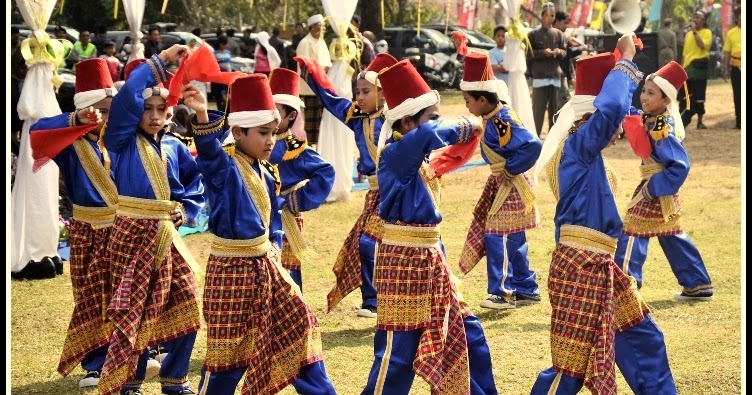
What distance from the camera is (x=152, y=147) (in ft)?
19.5

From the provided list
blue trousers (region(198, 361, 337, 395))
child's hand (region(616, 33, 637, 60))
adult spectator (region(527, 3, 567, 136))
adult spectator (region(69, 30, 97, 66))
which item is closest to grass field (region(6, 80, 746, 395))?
child's hand (region(616, 33, 637, 60))

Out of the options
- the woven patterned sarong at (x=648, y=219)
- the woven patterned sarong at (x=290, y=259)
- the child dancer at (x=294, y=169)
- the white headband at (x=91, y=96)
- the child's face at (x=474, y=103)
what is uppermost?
the white headband at (x=91, y=96)

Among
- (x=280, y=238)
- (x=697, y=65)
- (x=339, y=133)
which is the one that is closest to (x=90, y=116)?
(x=280, y=238)

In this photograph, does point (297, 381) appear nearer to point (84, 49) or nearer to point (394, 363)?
point (394, 363)

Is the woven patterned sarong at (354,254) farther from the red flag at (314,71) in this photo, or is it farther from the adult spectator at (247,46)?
the adult spectator at (247,46)

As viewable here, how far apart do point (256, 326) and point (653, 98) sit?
3.15m

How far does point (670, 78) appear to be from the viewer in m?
7.02

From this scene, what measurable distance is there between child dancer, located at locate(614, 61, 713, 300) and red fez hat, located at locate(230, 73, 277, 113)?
7.72 ft

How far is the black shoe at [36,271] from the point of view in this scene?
9242 millimetres

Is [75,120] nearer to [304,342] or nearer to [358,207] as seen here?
[304,342]

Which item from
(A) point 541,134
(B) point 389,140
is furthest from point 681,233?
(A) point 541,134

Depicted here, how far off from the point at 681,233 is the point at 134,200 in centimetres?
392

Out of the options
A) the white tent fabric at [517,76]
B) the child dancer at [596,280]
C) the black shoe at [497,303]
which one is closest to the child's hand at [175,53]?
the child dancer at [596,280]

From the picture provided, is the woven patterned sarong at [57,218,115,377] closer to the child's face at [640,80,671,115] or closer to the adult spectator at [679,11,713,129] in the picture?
the child's face at [640,80,671,115]
